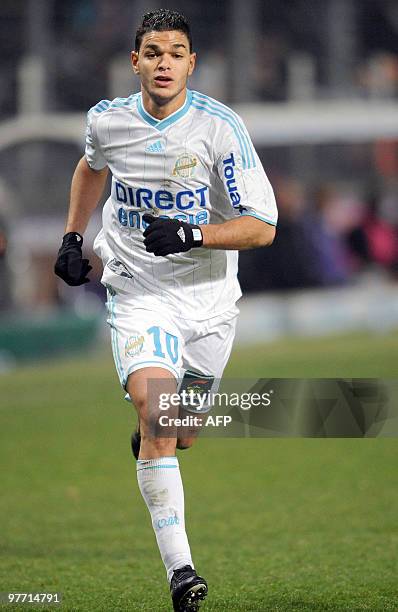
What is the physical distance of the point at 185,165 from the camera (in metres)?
5.07

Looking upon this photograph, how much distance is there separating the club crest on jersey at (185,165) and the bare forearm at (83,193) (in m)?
0.56

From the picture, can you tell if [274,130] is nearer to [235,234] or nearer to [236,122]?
[236,122]

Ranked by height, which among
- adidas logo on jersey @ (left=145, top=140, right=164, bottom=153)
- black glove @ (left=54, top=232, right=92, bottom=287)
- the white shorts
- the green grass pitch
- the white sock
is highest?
adidas logo on jersey @ (left=145, top=140, right=164, bottom=153)

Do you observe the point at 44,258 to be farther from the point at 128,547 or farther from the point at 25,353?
the point at 128,547

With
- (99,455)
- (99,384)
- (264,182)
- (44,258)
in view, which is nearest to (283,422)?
(264,182)

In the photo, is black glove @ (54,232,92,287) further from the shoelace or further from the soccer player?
the shoelace

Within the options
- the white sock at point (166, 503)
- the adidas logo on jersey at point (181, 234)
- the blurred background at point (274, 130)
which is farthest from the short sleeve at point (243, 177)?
the blurred background at point (274, 130)

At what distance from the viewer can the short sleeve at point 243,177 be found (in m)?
4.88

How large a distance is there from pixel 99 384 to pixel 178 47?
10012mm

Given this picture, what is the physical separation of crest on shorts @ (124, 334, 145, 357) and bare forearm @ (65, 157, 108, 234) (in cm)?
73

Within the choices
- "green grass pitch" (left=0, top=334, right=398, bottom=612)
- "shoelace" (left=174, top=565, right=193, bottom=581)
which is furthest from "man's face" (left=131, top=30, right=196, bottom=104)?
"green grass pitch" (left=0, top=334, right=398, bottom=612)

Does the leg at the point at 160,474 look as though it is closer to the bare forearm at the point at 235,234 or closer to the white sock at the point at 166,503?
the white sock at the point at 166,503

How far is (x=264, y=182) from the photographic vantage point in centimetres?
495

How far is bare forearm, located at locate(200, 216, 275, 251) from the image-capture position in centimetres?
476
